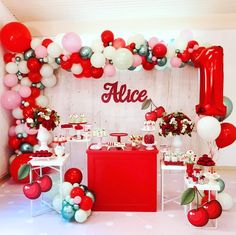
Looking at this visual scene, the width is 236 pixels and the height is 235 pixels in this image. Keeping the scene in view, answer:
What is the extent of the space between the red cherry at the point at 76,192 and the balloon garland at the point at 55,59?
5.37ft

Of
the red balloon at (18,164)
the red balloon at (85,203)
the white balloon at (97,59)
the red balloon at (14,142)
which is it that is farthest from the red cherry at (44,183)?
the white balloon at (97,59)

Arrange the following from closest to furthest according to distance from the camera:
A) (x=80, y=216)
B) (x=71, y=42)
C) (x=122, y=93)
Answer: (x=80, y=216) < (x=71, y=42) < (x=122, y=93)

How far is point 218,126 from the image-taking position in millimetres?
3695

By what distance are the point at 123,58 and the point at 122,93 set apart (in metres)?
1.25

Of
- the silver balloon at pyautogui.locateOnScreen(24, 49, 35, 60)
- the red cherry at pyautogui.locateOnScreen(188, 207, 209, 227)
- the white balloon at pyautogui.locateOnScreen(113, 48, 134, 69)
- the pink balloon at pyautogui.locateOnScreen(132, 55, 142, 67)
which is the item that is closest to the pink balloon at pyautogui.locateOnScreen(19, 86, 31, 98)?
the silver balloon at pyautogui.locateOnScreen(24, 49, 35, 60)

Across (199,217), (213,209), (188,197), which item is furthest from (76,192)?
(213,209)

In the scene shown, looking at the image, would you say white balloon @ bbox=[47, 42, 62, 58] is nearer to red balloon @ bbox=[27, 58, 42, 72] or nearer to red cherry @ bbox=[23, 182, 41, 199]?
red balloon @ bbox=[27, 58, 42, 72]

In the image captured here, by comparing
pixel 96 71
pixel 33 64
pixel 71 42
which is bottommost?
pixel 96 71

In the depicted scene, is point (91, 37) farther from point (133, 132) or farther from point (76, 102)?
point (133, 132)

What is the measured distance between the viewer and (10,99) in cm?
520

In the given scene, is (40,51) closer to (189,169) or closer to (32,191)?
(32,191)

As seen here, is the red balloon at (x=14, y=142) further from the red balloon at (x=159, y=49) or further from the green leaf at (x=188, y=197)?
the green leaf at (x=188, y=197)

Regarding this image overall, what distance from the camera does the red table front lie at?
13.0 ft

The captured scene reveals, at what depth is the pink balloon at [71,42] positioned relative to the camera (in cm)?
502
